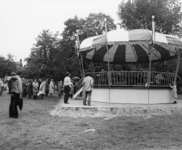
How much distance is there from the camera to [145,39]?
10.4 metres

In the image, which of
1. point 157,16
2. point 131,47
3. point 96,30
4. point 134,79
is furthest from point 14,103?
point 157,16

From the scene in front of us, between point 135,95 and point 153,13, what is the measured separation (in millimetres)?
21981

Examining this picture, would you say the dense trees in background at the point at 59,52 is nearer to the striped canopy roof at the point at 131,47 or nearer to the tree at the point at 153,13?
the tree at the point at 153,13

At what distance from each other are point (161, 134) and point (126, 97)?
5.34m

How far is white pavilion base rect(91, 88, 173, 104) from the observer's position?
11523 millimetres

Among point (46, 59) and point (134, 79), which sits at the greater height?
point (46, 59)

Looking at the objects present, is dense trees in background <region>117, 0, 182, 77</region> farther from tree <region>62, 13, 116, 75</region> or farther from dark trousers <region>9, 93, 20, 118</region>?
dark trousers <region>9, 93, 20, 118</region>

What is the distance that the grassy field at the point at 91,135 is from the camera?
5.21m

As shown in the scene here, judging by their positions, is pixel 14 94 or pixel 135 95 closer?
pixel 14 94

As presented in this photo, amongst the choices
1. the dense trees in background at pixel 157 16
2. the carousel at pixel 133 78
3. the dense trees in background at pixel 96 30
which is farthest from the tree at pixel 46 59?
the dense trees in background at pixel 157 16

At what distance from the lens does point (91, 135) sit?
615cm

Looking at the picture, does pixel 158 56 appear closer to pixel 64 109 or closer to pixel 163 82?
pixel 163 82

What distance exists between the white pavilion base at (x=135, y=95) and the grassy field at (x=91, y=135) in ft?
10.4

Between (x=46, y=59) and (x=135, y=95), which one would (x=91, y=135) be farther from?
(x=46, y=59)
